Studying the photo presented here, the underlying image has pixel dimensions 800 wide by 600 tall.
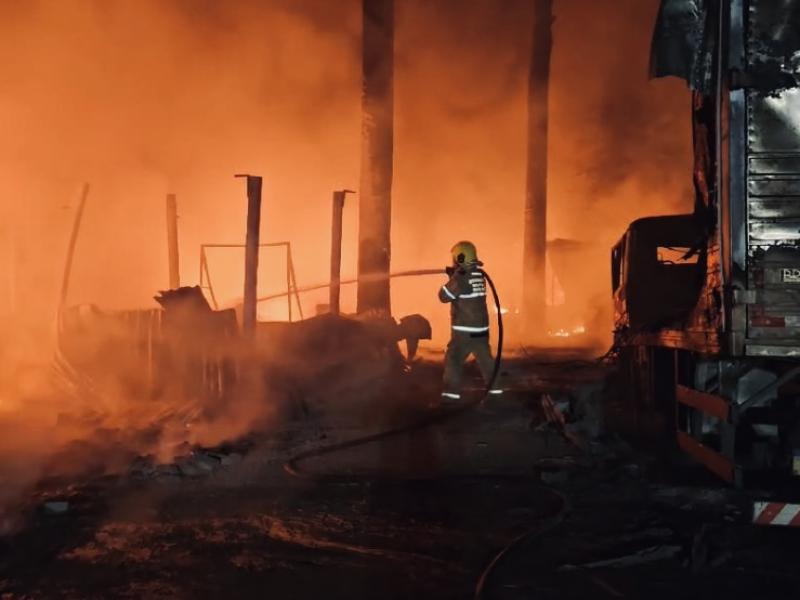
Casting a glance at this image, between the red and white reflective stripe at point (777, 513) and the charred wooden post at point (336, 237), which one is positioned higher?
the charred wooden post at point (336, 237)

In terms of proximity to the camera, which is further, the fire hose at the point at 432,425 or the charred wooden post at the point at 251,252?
the charred wooden post at the point at 251,252

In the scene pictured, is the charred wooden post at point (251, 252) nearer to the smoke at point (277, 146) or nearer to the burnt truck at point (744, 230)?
the smoke at point (277, 146)

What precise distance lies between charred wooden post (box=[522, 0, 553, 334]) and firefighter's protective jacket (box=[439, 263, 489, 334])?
12303mm

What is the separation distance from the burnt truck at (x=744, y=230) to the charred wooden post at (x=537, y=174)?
15.1 meters

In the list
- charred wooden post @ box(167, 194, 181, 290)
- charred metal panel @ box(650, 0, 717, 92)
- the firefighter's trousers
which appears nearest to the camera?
charred metal panel @ box(650, 0, 717, 92)

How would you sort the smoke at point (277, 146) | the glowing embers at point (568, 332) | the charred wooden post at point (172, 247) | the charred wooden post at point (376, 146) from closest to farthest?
1. the charred wooden post at point (172, 247)
2. the charred wooden post at point (376, 146)
3. the smoke at point (277, 146)
4. the glowing embers at point (568, 332)

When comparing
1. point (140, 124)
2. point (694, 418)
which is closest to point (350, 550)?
point (694, 418)

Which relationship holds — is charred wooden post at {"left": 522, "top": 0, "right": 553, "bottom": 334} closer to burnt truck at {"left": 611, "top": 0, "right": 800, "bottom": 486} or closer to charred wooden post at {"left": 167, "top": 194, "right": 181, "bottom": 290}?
charred wooden post at {"left": 167, "top": 194, "right": 181, "bottom": 290}

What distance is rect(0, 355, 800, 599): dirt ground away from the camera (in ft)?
13.3

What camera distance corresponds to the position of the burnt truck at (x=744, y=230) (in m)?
5.02

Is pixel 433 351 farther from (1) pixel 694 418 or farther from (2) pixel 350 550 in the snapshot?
(2) pixel 350 550

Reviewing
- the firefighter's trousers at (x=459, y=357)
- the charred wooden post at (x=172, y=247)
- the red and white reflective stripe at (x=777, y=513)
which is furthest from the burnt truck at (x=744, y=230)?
the charred wooden post at (x=172, y=247)

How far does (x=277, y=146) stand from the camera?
18.3m

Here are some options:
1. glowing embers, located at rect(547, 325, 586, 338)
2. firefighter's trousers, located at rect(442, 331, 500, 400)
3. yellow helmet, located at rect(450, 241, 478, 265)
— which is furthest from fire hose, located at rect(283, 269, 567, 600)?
glowing embers, located at rect(547, 325, 586, 338)
